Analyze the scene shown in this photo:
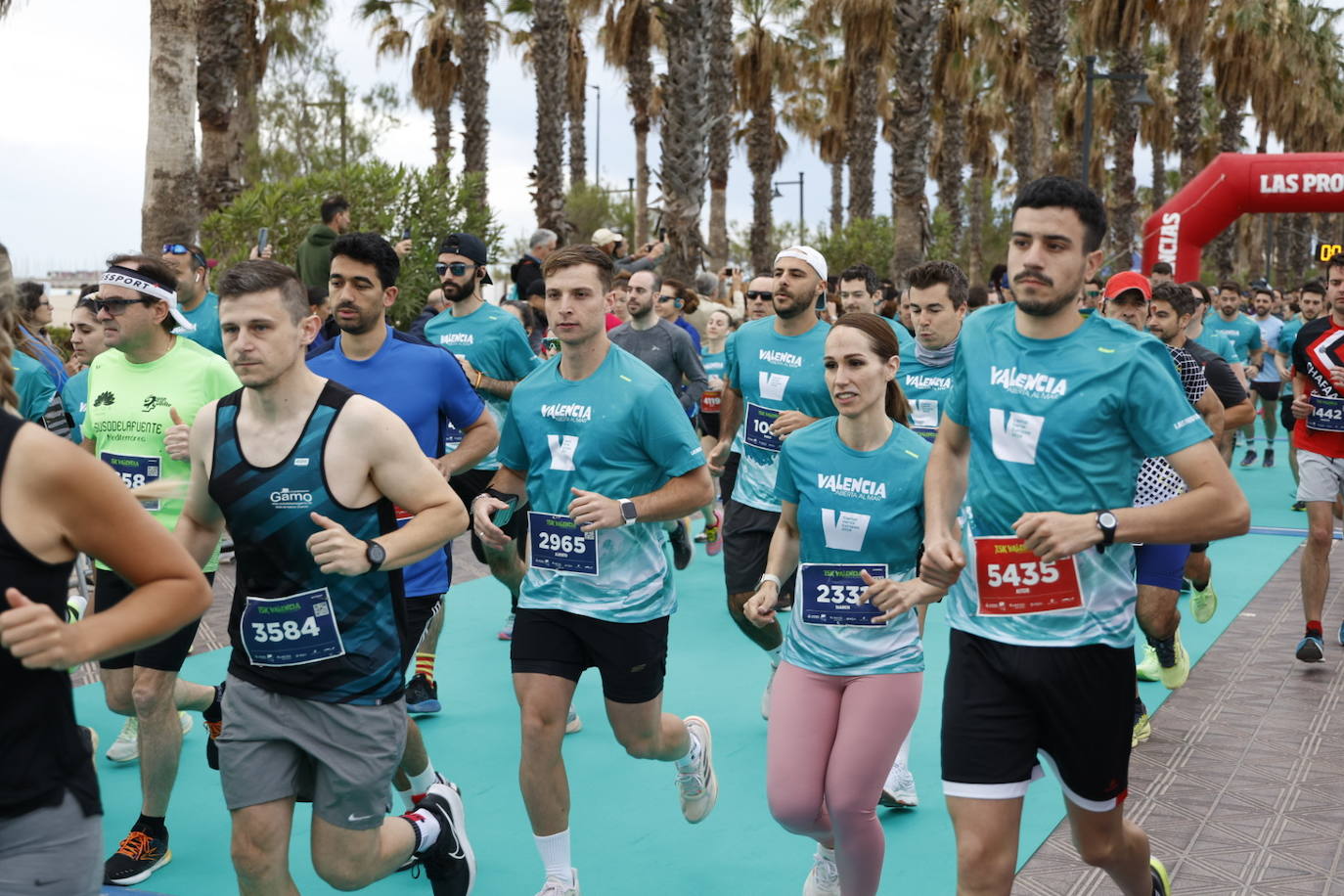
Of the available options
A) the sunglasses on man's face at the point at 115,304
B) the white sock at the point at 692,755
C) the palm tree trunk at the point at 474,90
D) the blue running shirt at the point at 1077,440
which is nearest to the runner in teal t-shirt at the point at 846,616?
the blue running shirt at the point at 1077,440

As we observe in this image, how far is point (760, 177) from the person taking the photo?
30734 mm

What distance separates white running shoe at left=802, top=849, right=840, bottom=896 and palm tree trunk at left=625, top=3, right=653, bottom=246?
22015mm

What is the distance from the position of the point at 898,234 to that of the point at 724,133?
23.9 ft

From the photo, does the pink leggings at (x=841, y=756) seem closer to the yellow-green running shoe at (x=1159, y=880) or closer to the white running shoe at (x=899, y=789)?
the yellow-green running shoe at (x=1159, y=880)

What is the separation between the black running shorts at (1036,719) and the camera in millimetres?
3408

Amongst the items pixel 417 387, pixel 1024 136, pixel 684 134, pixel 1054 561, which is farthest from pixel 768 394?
pixel 1024 136

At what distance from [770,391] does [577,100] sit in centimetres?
2800

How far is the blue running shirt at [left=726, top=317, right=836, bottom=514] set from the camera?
638cm

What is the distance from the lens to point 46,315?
956cm

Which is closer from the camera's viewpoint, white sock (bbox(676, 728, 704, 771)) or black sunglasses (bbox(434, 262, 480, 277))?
white sock (bbox(676, 728, 704, 771))

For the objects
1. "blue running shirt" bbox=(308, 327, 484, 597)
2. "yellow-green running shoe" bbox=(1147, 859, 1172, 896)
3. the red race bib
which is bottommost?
"yellow-green running shoe" bbox=(1147, 859, 1172, 896)

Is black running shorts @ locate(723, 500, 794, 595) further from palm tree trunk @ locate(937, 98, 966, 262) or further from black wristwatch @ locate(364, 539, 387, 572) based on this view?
palm tree trunk @ locate(937, 98, 966, 262)

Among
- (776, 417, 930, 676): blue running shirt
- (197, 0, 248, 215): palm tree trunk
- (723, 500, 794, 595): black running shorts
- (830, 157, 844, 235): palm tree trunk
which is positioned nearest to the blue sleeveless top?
(776, 417, 930, 676): blue running shirt

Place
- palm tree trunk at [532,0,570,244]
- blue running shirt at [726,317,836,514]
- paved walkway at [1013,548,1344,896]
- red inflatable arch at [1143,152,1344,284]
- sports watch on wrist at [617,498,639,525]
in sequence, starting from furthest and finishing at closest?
1. red inflatable arch at [1143,152,1344,284]
2. palm tree trunk at [532,0,570,244]
3. blue running shirt at [726,317,836,514]
4. paved walkway at [1013,548,1344,896]
5. sports watch on wrist at [617,498,639,525]
